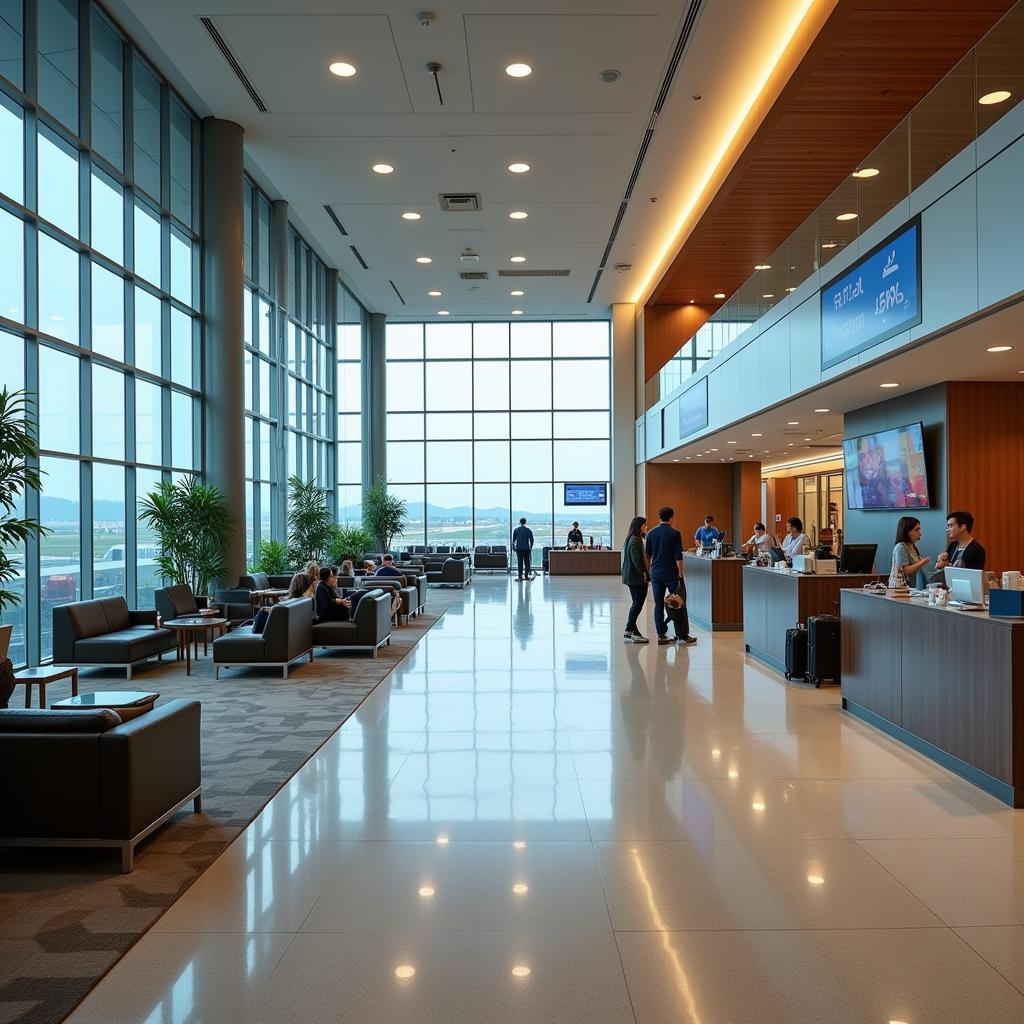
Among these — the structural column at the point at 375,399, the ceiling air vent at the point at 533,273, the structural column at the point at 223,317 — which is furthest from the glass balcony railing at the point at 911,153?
the structural column at the point at 375,399

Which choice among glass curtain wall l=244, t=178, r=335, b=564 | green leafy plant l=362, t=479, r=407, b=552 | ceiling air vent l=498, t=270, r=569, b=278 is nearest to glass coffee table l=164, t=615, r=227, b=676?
glass curtain wall l=244, t=178, r=335, b=564

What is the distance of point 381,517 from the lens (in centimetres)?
2198

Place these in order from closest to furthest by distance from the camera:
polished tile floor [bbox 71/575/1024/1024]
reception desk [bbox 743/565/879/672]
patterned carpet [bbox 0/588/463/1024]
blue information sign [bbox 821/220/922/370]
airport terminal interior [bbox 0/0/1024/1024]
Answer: polished tile floor [bbox 71/575/1024/1024] → patterned carpet [bbox 0/588/463/1024] → airport terminal interior [bbox 0/0/1024/1024] → blue information sign [bbox 821/220/922/370] → reception desk [bbox 743/565/879/672]

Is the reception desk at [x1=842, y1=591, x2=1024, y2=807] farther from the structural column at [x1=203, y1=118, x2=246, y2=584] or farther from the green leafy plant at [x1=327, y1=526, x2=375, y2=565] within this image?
the green leafy plant at [x1=327, y1=526, x2=375, y2=565]

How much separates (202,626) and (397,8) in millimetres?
6809

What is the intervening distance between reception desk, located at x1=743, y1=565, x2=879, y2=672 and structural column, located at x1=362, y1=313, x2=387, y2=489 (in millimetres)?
15443

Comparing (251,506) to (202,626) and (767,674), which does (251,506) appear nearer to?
(202,626)

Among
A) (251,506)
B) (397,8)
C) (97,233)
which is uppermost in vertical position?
(397,8)

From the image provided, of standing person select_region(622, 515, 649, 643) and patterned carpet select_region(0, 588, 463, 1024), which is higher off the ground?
standing person select_region(622, 515, 649, 643)

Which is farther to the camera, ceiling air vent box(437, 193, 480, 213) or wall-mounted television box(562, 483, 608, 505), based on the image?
wall-mounted television box(562, 483, 608, 505)

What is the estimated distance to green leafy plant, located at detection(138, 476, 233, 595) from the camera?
10.8m

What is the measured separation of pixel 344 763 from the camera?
562 centimetres

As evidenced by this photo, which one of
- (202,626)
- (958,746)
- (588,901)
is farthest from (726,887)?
(202,626)

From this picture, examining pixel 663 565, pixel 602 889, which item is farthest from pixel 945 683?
pixel 663 565
